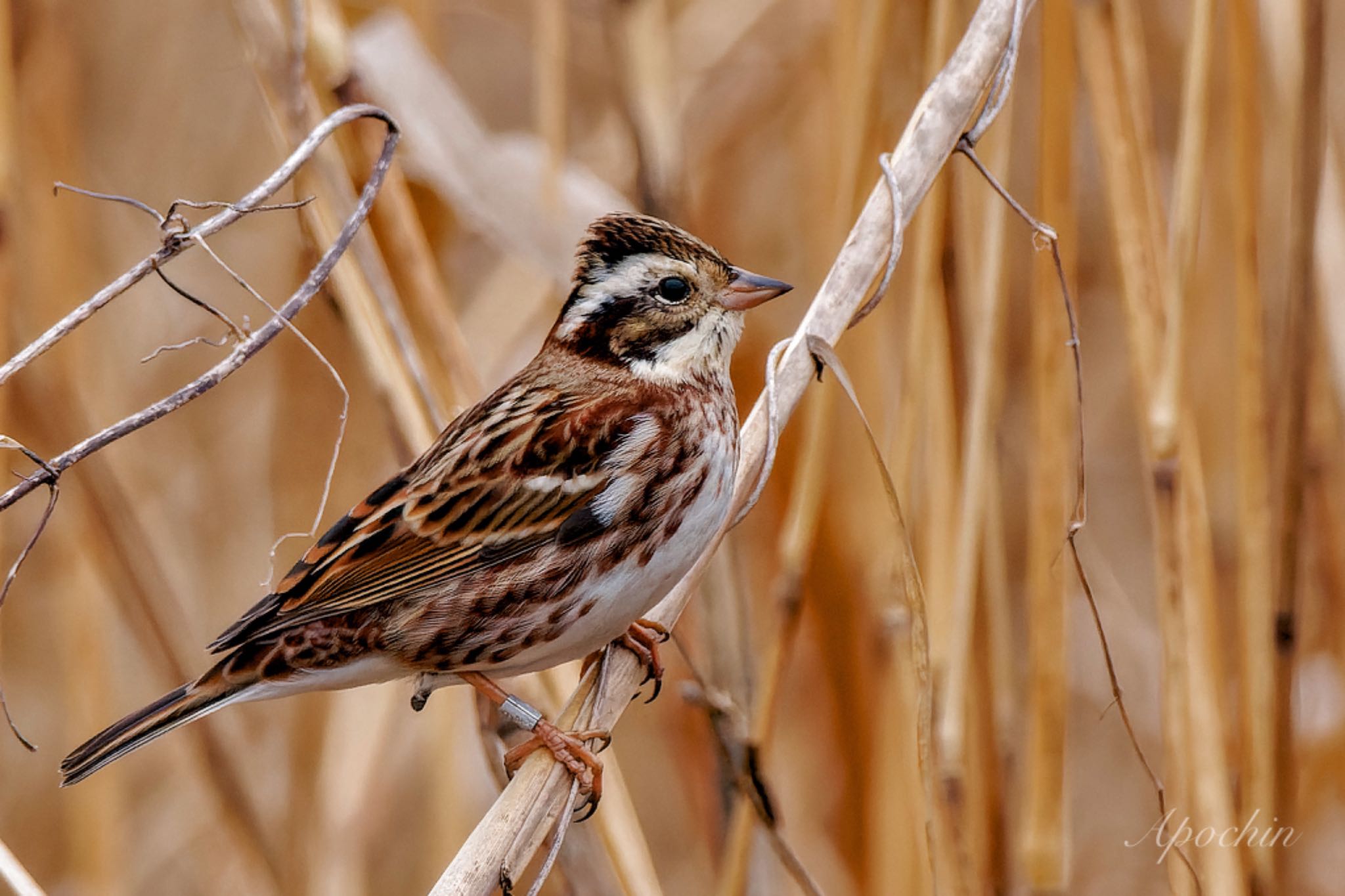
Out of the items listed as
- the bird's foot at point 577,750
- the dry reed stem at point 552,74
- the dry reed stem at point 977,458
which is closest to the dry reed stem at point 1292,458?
the dry reed stem at point 977,458

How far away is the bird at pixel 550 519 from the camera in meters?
2.20

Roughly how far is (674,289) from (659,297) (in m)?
0.03

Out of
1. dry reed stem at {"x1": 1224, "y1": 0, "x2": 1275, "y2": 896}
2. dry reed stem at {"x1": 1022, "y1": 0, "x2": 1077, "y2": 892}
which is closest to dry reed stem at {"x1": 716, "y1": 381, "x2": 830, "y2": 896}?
dry reed stem at {"x1": 1022, "y1": 0, "x2": 1077, "y2": 892}

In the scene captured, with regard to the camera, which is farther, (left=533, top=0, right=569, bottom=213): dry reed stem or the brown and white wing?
(left=533, top=0, right=569, bottom=213): dry reed stem

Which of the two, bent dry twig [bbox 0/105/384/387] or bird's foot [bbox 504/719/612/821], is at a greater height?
bent dry twig [bbox 0/105/384/387]

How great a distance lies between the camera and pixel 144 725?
2.04m

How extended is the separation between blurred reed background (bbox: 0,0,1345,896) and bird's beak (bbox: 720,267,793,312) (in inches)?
7.8

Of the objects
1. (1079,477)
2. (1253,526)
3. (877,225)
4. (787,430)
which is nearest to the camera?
(1079,477)

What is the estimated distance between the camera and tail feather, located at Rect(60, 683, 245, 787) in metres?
1.97

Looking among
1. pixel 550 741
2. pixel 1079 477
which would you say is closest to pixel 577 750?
pixel 550 741

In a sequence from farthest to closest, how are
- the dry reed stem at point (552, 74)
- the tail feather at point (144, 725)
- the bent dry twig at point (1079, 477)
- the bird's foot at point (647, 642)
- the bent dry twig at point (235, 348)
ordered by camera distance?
the dry reed stem at point (552, 74), the bird's foot at point (647, 642), the tail feather at point (144, 725), the bent dry twig at point (1079, 477), the bent dry twig at point (235, 348)

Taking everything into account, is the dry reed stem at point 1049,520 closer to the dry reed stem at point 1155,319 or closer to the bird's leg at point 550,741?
the dry reed stem at point 1155,319

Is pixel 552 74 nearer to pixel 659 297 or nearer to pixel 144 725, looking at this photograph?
pixel 659 297

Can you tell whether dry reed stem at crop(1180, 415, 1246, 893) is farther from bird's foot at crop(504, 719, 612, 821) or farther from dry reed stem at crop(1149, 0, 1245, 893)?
bird's foot at crop(504, 719, 612, 821)
